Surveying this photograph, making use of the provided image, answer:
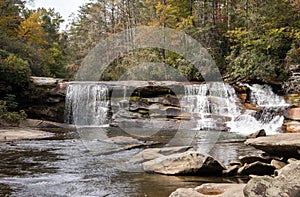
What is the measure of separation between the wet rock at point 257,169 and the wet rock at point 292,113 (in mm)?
8382

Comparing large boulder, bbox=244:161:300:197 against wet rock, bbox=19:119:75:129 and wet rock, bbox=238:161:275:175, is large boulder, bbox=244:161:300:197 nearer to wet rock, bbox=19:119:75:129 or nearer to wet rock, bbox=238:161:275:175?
wet rock, bbox=238:161:275:175

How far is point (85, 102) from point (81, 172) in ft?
38.8

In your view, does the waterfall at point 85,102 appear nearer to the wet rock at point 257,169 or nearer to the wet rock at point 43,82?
the wet rock at point 43,82

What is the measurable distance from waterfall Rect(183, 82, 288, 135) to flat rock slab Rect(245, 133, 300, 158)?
6845 millimetres

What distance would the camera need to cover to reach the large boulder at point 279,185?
360 centimetres

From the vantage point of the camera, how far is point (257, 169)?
21.1 ft

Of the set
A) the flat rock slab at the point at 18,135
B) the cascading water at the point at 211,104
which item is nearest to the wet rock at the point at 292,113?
the cascading water at the point at 211,104

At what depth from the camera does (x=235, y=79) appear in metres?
20.8

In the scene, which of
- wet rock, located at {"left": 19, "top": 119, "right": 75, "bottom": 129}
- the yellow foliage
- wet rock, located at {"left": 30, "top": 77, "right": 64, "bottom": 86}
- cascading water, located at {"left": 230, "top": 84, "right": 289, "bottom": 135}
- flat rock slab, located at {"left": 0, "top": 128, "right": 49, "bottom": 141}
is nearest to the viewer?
flat rock slab, located at {"left": 0, "top": 128, "right": 49, "bottom": 141}

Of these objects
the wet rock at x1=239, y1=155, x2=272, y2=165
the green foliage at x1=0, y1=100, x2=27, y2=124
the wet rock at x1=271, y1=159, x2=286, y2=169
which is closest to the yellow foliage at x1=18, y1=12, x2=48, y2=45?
the green foliage at x1=0, y1=100, x2=27, y2=124

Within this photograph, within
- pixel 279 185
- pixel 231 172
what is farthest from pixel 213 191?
pixel 231 172

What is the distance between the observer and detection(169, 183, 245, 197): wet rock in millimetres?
4361

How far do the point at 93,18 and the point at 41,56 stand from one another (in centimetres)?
1282

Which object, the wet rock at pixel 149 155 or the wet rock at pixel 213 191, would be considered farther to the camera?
the wet rock at pixel 149 155
